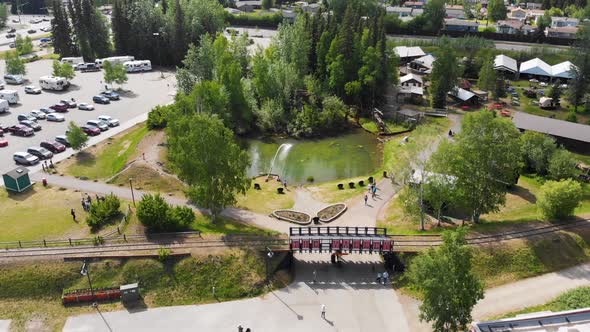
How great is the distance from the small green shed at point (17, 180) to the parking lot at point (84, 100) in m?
6.35

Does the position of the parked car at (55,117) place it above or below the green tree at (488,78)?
below

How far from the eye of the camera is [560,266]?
3712 cm

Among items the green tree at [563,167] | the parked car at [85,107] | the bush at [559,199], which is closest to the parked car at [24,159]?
the parked car at [85,107]

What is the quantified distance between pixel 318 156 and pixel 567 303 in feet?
113

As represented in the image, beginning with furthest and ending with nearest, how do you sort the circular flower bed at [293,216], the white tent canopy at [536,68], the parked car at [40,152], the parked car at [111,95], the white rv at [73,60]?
the white rv at [73,60] → the white tent canopy at [536,68] → the parked car at [111,95] → the parked car at [40,152] → the circular flower bed at [293,216]

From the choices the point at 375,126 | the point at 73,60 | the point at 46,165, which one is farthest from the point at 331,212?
the point at 73,60

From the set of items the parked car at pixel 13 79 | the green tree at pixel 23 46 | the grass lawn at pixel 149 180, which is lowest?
the grass lawn at pixel 149 180

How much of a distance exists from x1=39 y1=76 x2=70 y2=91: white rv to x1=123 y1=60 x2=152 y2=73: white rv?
13.3 metres

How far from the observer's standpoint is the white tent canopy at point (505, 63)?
279 feet

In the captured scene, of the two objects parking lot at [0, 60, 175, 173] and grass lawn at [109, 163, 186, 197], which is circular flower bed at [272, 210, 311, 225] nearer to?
grass lawn at [109, 163, 186, 197]

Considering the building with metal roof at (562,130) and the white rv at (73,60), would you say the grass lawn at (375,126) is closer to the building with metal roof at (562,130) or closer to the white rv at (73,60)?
the building with metal roof at (562,130)

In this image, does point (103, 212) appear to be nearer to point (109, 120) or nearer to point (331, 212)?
point (331, 212)

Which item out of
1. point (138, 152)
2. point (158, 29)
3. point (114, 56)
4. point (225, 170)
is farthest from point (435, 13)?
point (225, 170)

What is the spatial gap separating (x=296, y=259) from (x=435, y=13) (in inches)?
3456
